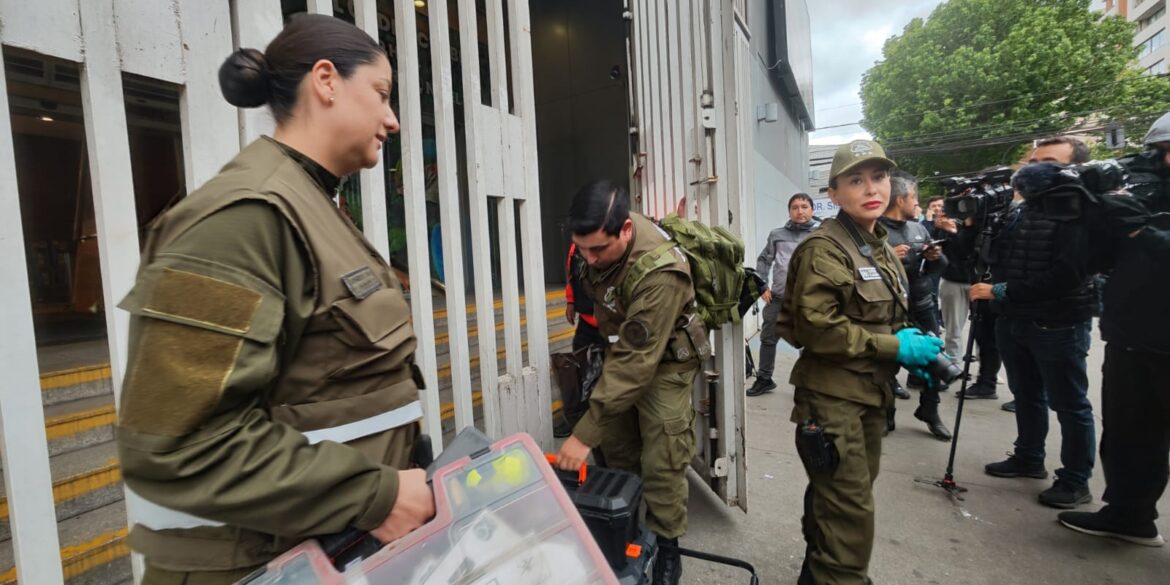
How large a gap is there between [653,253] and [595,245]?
0.24m

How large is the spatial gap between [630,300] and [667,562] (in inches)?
44.9

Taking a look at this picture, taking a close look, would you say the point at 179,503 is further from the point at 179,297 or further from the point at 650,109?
the point at 650,109

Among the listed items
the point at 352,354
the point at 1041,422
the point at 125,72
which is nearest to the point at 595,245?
the point at 352,354

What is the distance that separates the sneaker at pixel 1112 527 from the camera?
2.44 meters

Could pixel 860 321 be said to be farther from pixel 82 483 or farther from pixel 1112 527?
pixel 82 483

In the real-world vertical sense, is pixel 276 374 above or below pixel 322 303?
below

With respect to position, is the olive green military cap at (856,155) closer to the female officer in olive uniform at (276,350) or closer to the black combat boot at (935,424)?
the female officer in olive uniform at (276,350)

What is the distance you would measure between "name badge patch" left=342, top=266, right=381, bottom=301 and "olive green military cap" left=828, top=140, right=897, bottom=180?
1.91 m

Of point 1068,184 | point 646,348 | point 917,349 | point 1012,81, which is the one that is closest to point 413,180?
point 646,348

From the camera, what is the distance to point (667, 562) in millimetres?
2197

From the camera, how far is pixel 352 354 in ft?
2.92

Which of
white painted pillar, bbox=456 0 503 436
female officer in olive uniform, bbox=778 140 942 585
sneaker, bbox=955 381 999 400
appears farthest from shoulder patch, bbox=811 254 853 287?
sneaker, bbox=955 381 999 400

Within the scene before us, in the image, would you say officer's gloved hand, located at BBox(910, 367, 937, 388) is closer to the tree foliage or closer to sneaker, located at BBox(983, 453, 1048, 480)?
sneaker, located at BBox(983, 453, 1048, 480)

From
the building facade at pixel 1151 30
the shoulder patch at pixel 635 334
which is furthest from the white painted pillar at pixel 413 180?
the building facade at pixel 1151 30
